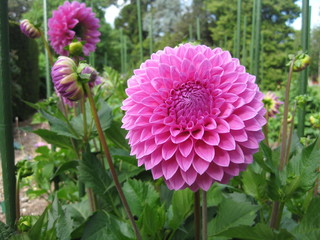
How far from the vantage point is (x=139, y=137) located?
0.55 meters

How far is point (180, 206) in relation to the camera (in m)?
0.81

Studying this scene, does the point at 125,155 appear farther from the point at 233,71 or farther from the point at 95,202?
the point at 233,71

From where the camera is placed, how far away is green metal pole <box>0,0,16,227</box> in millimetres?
651

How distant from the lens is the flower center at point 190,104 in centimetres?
56

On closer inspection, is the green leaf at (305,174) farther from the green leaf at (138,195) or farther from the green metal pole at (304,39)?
the green metal pole at (304,39)

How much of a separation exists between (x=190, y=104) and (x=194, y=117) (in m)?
0.02

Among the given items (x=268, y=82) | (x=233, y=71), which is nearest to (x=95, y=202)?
(x=233, y=71)

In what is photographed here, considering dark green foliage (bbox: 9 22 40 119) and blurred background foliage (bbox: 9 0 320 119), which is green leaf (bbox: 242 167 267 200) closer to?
dark green foliage (bbox: 9 22 40 119)

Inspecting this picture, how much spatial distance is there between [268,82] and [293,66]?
35.6ft

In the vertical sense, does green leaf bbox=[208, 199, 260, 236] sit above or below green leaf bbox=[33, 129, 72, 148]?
below

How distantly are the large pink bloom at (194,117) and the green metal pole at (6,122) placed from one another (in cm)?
26

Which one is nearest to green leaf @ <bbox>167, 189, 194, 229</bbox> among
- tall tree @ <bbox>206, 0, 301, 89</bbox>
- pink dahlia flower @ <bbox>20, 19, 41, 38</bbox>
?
pink dahlia flower @ <bbox>20, 19, 41, 38</bbox>

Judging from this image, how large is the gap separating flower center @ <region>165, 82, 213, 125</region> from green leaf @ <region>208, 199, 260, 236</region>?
0.86 feet

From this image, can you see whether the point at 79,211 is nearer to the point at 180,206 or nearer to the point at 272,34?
the point at 180,206
